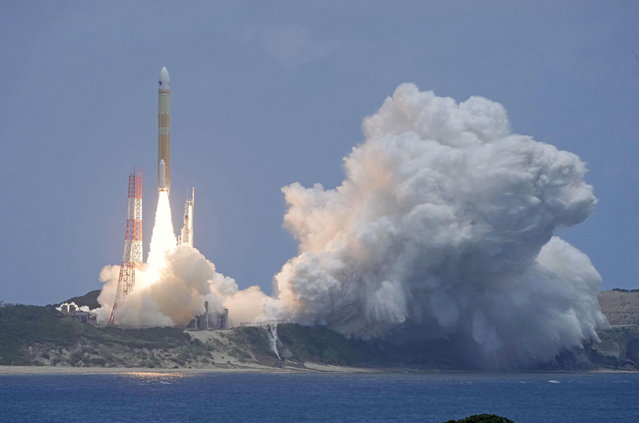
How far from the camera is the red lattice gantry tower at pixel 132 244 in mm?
152125

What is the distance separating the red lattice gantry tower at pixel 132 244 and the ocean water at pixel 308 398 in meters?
10.7

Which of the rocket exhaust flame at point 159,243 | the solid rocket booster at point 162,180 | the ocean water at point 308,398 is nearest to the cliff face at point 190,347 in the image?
the ocean water at point 308,398

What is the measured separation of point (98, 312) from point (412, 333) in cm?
3889

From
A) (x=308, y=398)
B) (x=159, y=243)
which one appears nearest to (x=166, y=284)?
(x=159, y=243)

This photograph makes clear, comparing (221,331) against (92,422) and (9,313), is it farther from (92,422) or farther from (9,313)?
(92,422)

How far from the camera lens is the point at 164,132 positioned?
498ft

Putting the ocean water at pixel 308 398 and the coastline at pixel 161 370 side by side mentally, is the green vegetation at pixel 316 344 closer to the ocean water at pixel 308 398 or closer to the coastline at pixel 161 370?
the coastline at pixel 161 370

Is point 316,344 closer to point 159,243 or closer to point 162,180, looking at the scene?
point 159,243

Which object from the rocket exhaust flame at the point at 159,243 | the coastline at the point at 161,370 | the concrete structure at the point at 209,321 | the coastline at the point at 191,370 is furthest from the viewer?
the concrete structure at the point at 209,321

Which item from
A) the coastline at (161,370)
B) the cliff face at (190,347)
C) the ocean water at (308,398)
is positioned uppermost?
the cliff face at (190,347)

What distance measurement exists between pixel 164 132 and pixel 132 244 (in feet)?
43.6

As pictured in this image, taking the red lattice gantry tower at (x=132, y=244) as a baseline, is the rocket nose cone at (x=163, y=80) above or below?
above

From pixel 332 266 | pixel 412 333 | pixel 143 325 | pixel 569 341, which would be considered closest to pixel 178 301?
pixel 143 325

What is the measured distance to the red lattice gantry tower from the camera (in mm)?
152125
